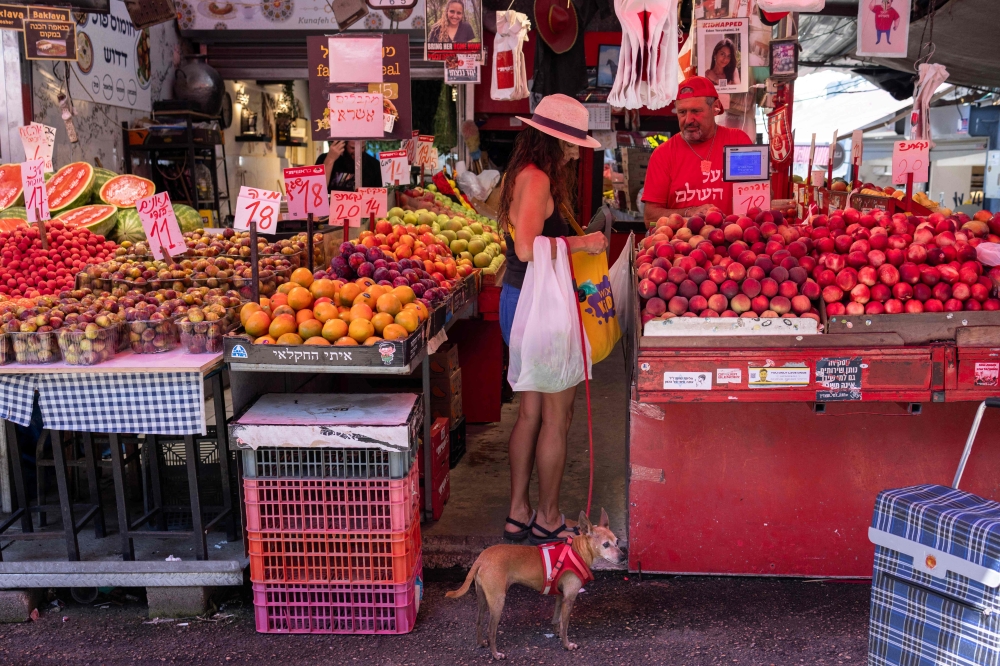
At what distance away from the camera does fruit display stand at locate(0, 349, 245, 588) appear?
10.6ft

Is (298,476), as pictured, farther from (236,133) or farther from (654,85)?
(236,133)

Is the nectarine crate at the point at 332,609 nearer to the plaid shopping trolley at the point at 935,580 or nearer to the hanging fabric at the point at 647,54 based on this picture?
the plaid shopping trolley at the point at 935,580

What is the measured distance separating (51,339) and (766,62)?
4.71 meters

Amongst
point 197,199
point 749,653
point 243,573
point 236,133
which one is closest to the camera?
point 749,653

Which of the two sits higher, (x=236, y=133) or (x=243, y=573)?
(x=236, y=133)

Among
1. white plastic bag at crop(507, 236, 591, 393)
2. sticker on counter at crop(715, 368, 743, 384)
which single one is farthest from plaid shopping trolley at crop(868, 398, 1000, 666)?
white plastic bag at crop(507, 236, 591, 393)

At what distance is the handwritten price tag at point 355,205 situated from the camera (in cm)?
448

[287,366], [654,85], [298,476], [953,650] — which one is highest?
[654,85]

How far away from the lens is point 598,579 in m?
3.69

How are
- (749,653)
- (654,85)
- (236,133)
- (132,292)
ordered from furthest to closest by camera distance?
(236,133)
(654,85)
(132,292)
(749,653)

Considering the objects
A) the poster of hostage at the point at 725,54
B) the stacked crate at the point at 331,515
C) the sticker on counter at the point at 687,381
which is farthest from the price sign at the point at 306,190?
the poster of hostage at the point at 725,54

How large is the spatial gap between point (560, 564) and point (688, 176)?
2412 millimetres

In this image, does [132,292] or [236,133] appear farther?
[236,133]

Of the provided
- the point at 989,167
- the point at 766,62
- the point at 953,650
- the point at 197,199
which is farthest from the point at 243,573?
the point at 989,167
